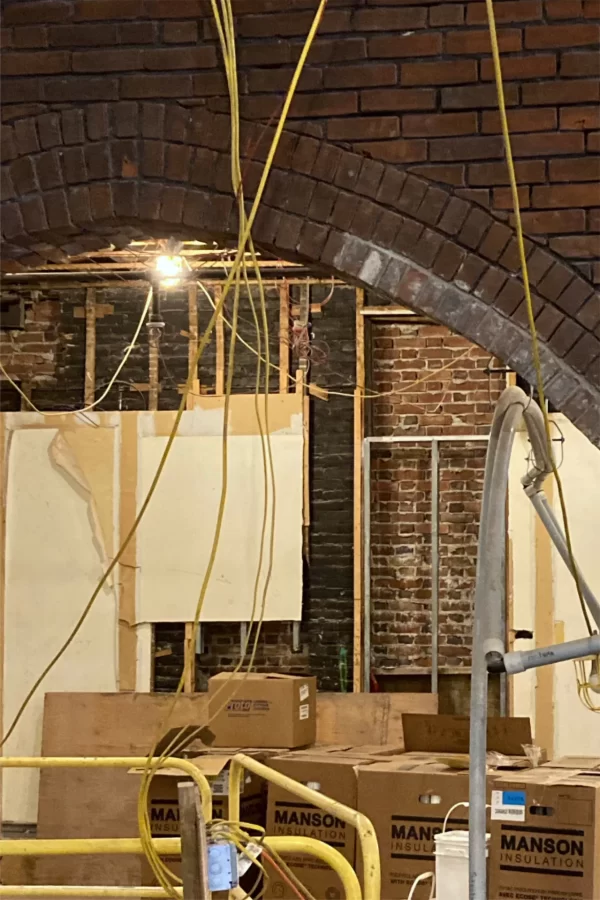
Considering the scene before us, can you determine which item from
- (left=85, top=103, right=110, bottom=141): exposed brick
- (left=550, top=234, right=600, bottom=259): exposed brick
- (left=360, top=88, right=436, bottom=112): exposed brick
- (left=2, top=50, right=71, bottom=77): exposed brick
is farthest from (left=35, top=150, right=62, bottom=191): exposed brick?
(left=550, top=234, right=600, bottom=259): exposed brick

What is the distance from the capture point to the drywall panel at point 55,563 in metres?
6.40

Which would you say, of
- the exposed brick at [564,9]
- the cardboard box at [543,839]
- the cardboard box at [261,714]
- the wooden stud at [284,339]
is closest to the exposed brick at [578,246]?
the exposed brick at [564,9]

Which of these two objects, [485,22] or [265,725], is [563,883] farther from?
[485,22]

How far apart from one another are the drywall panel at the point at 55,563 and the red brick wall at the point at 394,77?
3398 mm

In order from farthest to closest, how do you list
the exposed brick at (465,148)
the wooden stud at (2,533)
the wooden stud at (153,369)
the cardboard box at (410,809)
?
1. the wooden stud at (153,369)
2. the wooden stud at (2,533)
3. the cardboard box at (410,809)
4. the exposed brick at (465,148)

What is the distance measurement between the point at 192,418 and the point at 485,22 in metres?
3.74

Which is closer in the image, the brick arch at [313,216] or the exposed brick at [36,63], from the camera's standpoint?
the brick arch at [313,216]

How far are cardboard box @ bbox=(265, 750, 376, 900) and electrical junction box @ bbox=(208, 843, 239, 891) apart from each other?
6.77 ft

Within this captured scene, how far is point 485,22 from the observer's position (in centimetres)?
312

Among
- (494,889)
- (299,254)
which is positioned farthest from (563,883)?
Result: (299,254)

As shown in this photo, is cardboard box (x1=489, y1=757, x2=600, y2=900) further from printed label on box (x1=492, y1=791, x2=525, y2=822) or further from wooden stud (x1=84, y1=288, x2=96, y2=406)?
wooden stud (x1=84, y1=288, x2=96, y2=406)

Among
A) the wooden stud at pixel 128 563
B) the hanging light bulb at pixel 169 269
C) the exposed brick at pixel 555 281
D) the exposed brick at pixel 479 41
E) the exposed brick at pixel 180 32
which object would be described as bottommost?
the wooden stud at pixel 128 563

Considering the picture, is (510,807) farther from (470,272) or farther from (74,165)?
(74,165)

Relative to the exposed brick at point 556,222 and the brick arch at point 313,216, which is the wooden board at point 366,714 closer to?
the brick arch at point 313,216
